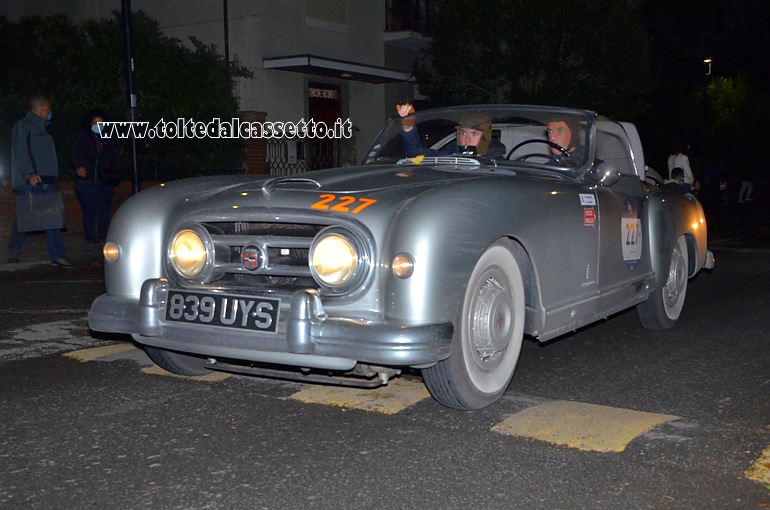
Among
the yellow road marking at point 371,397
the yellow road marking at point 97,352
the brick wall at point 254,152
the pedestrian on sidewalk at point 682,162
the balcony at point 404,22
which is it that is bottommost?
the yellow road marking at point 371,397

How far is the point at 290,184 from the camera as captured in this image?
4457 mm

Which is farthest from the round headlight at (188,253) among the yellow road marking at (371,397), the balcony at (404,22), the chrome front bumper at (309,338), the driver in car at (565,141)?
the balcony at (404,22)

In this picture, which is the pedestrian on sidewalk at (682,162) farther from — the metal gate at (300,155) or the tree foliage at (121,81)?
the tree foliage at (121,81)

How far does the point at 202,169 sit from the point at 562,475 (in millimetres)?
14032

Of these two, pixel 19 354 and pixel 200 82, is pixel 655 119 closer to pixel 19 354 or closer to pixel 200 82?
pixel 200 82

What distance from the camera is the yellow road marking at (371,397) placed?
4441 mm

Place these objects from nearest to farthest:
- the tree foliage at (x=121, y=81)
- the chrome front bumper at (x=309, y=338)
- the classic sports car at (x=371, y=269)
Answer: the chrome front bumper at (x=309, y=338)
the classic sports car at (x=371, y=269)
the tree foliage at (x=121, y=81)

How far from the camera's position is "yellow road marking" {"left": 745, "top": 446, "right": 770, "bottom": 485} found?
3.42 meters

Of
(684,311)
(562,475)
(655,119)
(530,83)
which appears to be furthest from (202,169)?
(655,119)

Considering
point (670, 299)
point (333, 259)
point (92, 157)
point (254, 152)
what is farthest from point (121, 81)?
point (333, 259)

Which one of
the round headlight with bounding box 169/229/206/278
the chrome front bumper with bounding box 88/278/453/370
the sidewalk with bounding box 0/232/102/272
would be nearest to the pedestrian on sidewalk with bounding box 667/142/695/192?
the sidewalk with bounding box 0/232/102/272

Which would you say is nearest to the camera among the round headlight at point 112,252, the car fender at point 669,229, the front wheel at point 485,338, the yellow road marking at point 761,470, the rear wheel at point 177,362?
the yellow road marking at point 761,470

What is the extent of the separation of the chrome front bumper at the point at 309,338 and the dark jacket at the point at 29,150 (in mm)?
6825

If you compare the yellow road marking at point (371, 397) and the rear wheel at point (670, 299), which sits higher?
the rear wheel at point (670, 299)
